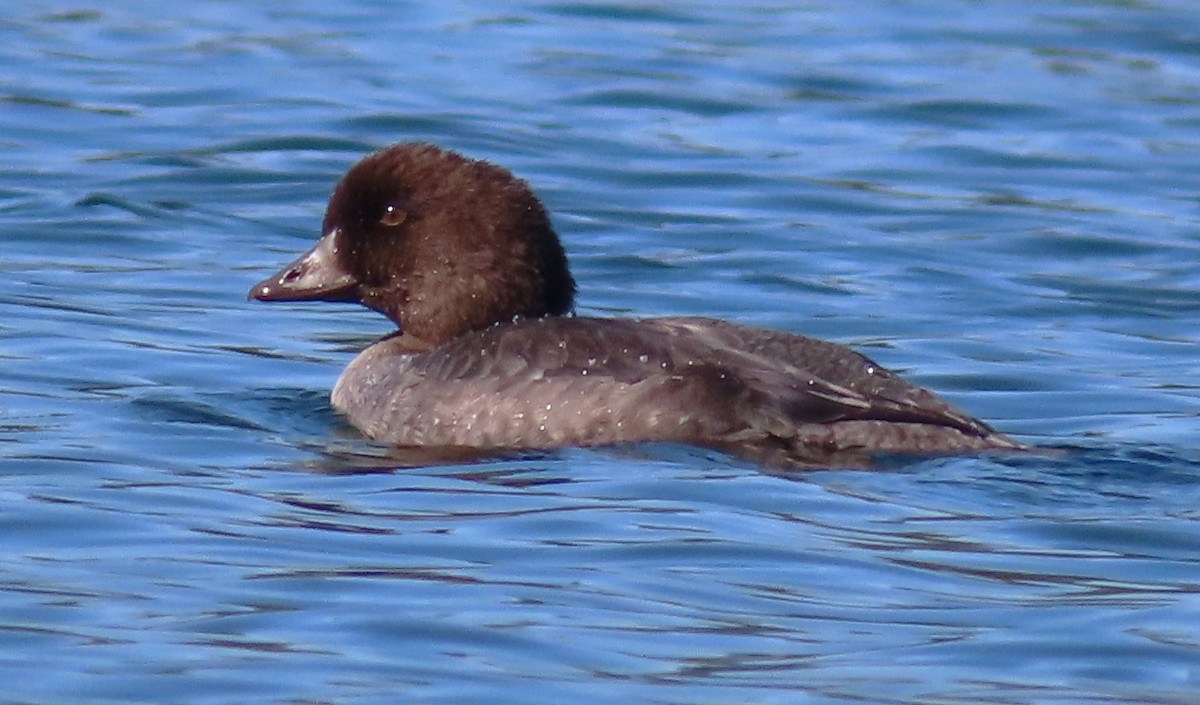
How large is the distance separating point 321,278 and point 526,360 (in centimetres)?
141

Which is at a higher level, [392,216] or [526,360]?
[392,216]

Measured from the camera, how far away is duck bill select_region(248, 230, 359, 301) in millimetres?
10453

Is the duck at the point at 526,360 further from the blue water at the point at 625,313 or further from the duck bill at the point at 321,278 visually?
the blue water at the point at 625,313

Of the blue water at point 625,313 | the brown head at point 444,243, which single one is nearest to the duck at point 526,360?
the brown head at point 444,243

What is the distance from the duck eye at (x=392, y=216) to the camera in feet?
33.6

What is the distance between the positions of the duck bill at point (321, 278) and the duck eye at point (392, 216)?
26 cm

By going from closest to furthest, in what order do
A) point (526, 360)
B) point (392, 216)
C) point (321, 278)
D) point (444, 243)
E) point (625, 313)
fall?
point (526, 360), point (444, 243), point (392, 216), point (321, 278), point (625, 313)

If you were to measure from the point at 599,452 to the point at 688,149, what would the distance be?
7923mm

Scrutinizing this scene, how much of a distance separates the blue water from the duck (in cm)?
17

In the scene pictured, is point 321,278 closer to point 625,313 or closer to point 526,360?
point 526,360

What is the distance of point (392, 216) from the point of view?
10.3 meters

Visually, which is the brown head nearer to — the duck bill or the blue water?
the duck bill

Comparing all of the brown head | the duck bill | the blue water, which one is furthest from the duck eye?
the blue water

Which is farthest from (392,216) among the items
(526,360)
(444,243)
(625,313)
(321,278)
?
(625,313)
